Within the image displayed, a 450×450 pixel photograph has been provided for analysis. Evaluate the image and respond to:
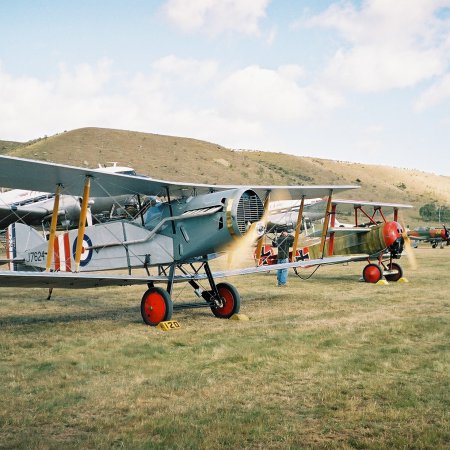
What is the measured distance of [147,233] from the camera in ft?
26.6

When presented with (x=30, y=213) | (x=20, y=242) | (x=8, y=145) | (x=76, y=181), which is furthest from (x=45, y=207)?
(x=8, y=145)

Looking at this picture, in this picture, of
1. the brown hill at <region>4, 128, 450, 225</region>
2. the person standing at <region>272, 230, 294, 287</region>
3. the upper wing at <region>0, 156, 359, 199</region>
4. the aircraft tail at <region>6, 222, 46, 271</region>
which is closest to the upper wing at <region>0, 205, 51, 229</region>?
the aircraft tail at <region>6, 222, 46, 271</region>

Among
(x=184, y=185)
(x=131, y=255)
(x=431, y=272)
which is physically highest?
(x=184, y=185)

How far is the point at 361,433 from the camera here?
10.4 feet

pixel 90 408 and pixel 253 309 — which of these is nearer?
pixel 90 408

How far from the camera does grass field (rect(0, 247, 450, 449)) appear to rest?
3.16 metres

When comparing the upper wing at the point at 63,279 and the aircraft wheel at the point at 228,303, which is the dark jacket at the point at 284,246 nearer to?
the aircraft wheel at the point at 228,303

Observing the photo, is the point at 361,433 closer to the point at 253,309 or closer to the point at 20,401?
the point at 20,401

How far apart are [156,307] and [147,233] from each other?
→ 1.24 meters

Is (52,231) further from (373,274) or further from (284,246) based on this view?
(284,246)

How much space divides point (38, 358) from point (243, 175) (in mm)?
70261

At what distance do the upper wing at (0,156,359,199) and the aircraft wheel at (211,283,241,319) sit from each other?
1.76 meters

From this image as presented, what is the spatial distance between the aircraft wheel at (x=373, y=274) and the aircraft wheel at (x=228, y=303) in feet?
22.3

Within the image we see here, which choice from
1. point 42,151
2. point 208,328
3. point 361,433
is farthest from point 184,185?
point 42,151
